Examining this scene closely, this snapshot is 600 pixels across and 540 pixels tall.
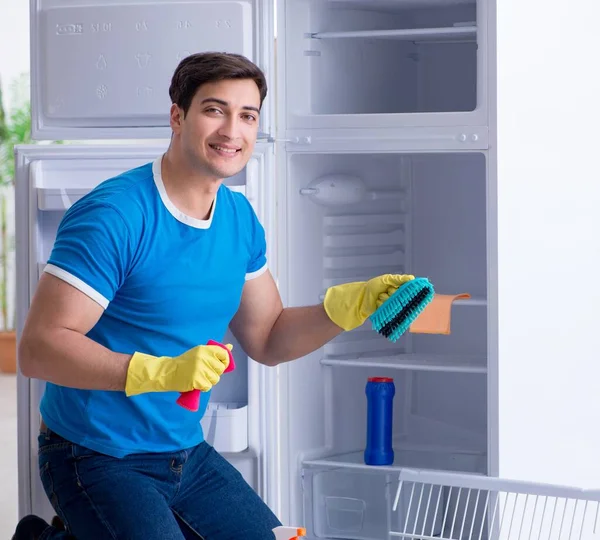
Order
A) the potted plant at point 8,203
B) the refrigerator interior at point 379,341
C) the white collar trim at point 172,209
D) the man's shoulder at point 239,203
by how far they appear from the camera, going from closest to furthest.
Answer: the white collar trim at point 172,209 < the man's shoulder at point 239,203 < the refrigerator interior at point 379,341 < the potted plant at point 8,203

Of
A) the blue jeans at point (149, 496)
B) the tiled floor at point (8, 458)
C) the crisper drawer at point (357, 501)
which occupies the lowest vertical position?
the tiled floor at point (8, 458)

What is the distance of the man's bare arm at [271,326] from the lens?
2131mm

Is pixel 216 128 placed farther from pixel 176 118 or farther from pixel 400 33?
pixel 400 33

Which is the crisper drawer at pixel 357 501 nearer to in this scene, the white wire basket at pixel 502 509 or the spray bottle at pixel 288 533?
the white wire basket at pixel 502 509

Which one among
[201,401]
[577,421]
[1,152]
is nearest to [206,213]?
[201,401]

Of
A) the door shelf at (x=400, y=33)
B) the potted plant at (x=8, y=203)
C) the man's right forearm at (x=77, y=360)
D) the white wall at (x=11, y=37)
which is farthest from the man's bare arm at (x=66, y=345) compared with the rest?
the white wall at (x=11, y=37)

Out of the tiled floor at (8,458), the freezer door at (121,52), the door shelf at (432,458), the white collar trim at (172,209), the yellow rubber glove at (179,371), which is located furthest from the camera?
the tiled floor at (8,458)

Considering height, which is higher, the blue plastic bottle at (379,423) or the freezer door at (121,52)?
the freezer door at (121,52)

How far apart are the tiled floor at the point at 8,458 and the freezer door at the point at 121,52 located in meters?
1.44

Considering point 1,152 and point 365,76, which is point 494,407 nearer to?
point 365,76

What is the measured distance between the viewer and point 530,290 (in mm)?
2344

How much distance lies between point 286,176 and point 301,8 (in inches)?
15.7

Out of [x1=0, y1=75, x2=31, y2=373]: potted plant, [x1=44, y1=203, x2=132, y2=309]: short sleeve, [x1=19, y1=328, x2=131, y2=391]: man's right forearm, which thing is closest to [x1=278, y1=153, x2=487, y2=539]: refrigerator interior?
[x1=44, y1=203, x2=132, y2=309]: short sleeve

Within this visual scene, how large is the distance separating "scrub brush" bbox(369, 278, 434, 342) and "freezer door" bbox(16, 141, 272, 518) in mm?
536
